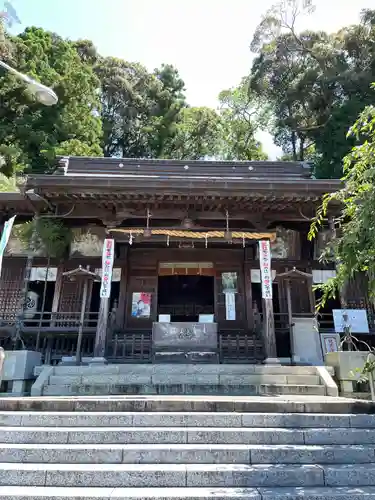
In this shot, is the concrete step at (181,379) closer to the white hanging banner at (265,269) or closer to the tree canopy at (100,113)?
the white hanging banner at (265,269)

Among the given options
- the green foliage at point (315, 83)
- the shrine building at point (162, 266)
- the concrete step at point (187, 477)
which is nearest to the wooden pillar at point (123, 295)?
the shrine building at point (162, 266)

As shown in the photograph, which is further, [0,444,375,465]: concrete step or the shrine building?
the shrine building

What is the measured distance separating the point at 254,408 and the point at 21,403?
3379 millimetres

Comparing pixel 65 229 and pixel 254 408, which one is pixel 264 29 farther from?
pixel 254 408

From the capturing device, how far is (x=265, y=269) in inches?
382

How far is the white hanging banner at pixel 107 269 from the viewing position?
9.52m

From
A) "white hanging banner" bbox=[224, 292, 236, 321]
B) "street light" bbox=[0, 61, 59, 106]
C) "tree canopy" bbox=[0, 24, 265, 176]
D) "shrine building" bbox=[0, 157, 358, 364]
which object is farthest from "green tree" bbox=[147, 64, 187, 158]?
"street light" bbox=[0, 61, 59, 106]

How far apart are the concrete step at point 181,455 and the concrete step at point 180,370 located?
12.2ft

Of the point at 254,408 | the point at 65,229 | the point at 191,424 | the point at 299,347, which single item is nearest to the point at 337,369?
the point at 299,347

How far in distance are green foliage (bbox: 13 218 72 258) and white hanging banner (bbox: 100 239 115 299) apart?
6.49ft

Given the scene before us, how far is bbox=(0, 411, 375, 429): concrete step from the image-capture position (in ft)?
15.8

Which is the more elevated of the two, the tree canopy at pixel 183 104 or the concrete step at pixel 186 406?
the tree canopy at pixel 183 104

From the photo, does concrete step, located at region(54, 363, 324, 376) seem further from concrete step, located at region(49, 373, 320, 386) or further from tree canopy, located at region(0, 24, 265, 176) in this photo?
tree canopy, located at region(0, 24, 265, 176)

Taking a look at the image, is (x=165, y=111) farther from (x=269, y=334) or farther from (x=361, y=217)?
(x=361, y=217)
